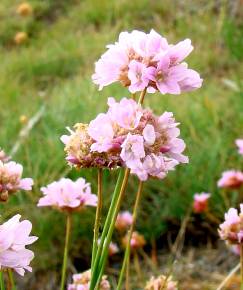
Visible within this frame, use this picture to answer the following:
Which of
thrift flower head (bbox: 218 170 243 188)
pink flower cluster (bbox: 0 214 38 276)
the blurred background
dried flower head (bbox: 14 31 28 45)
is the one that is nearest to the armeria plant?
pink flower cluster (bbox: 0 214 38 276)

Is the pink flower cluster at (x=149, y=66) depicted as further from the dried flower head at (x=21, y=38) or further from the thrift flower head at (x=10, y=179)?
the dried flower head at (x=21, y=38)

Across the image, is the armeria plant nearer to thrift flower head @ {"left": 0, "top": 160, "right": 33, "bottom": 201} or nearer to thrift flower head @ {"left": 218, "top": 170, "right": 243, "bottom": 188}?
thrift flower head @ {"left": 0, "top": 160, "right": 33, "bottom": 201}

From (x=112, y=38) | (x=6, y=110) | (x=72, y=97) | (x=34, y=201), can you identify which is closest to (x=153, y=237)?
(x=34, y=201)

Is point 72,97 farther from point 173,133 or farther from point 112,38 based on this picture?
point 173,133

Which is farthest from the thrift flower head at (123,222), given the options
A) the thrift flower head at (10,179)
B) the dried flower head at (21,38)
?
the dried flower head at (21,38)

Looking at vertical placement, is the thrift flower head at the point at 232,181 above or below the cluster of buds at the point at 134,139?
below

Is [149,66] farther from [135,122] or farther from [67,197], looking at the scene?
[67,197]
